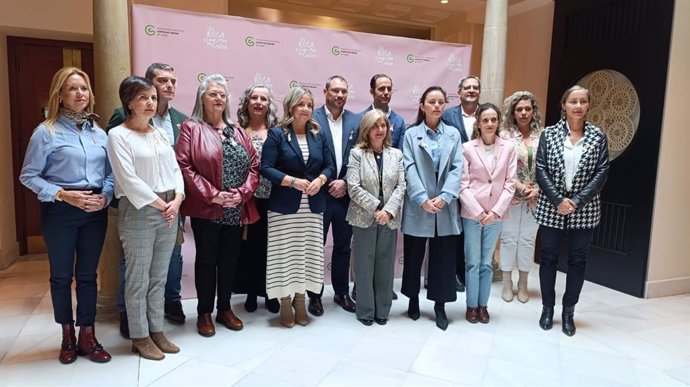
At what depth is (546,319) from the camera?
10.9ft

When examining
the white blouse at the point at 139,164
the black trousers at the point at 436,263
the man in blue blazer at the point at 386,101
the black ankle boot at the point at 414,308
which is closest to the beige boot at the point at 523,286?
the black trousers at the point at 436,263

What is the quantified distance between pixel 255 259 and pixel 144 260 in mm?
919

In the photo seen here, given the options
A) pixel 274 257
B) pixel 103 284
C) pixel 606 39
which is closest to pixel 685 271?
pixel 606 39

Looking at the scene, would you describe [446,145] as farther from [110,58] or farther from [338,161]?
[110,58]

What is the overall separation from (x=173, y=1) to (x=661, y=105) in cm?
471

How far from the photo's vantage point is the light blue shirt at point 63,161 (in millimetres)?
2393

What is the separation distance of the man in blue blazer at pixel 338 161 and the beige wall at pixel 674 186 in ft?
8.80

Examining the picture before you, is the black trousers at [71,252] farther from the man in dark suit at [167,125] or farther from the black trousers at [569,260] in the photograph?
the black trousers at [569,260]

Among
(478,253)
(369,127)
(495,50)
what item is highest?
(495,50)

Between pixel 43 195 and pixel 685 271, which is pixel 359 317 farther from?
pixel 685 271

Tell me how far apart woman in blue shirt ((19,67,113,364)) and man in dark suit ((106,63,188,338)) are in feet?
0.77

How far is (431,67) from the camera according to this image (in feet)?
13.8

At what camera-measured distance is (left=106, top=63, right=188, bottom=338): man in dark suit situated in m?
2.86

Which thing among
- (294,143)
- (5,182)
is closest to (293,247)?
(294,143)
